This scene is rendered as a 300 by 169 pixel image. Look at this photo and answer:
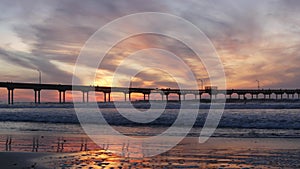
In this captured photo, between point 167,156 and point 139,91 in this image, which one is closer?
point 167,156

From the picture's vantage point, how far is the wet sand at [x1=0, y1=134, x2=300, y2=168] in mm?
8586

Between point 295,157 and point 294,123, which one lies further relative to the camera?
point 294,123

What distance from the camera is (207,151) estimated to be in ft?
35.5

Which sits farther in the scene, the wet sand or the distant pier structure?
the distant pier structure

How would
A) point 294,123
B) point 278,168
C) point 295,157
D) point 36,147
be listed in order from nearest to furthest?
point 278,168 < point 295,157 < point 36,147 < point 294,123

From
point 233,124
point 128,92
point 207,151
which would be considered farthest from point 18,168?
point 128,92

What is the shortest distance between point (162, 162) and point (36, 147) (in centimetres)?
516

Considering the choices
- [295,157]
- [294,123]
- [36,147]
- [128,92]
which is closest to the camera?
[295,157]

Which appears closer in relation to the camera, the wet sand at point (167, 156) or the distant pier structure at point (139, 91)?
the wet sand at point (167, 156)

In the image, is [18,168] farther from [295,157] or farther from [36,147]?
[295,157]

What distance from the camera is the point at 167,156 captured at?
985cm

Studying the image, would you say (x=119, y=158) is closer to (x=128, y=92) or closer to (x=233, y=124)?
(x=233, y=124)

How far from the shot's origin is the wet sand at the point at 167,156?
28.2 ft

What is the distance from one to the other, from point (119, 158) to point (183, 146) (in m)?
3.21
